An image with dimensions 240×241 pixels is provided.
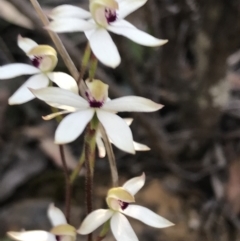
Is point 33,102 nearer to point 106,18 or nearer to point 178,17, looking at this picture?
point 178,17

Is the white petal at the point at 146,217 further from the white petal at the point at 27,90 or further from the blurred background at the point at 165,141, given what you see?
the blurred background at the point at 165,141

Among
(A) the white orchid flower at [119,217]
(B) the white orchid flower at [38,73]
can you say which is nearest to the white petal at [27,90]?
(B) the white orchid flower at [38,73]

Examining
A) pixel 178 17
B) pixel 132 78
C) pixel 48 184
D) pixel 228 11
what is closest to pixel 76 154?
pixel 48 184

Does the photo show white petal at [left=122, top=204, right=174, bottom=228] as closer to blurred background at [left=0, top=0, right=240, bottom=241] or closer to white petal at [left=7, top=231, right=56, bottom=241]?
white petal at [left=7, top=231, right=56, bottom=241]

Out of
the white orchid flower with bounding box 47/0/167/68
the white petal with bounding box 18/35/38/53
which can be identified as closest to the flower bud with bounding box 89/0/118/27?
the white orchid flower with bounding box 47/0/167/68

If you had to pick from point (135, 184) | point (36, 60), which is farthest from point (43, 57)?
point (135, 184)
